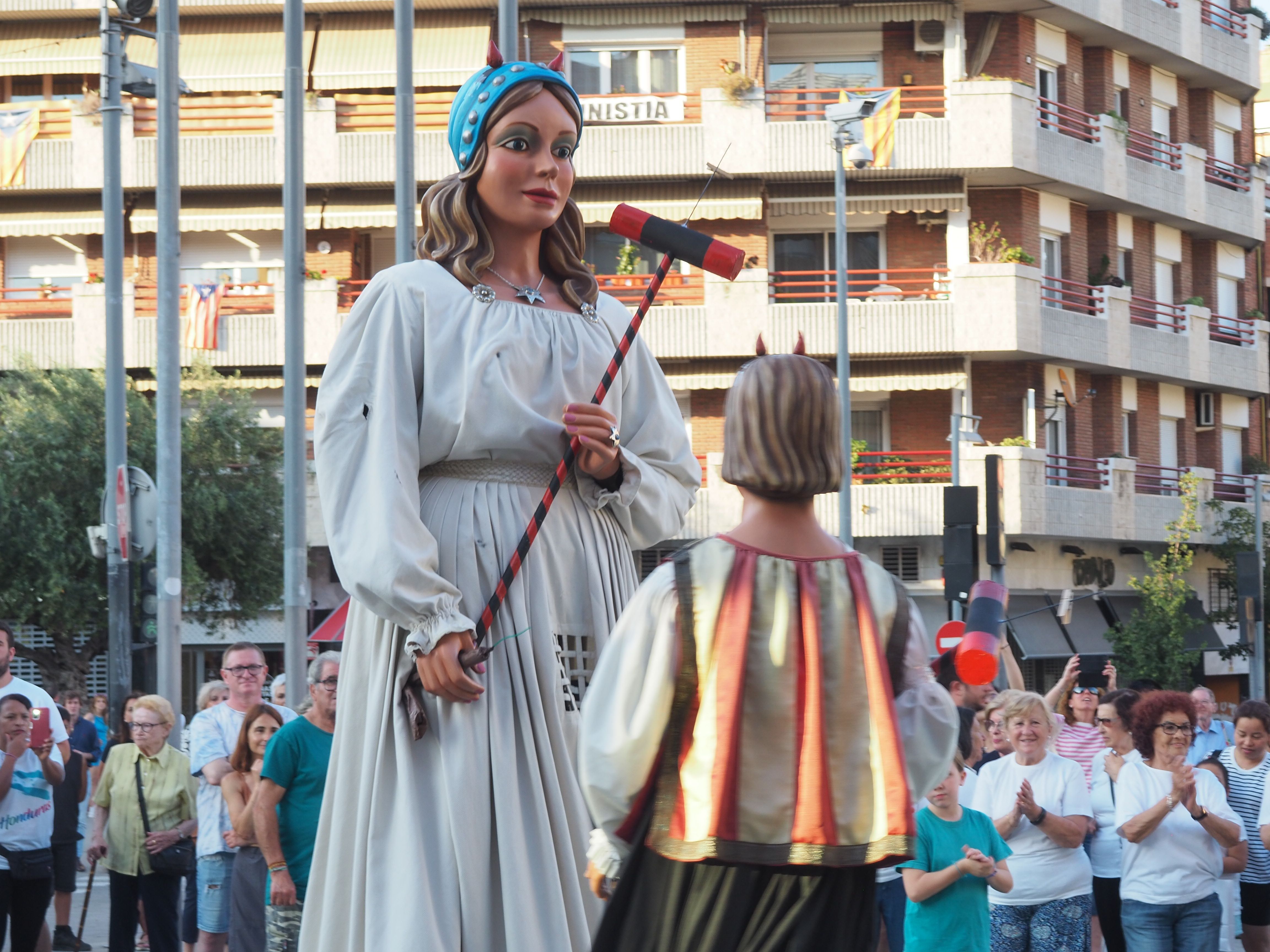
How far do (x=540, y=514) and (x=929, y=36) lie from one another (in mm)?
31624

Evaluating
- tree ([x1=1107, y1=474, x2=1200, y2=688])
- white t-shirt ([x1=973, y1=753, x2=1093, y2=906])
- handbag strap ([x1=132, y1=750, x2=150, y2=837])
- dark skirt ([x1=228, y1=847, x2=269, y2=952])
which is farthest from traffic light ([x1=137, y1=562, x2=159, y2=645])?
tree ([x1=1107, y1=474, x2=1200, y2=688])

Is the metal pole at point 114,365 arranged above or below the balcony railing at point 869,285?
below

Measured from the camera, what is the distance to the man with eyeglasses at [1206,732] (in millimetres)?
13195

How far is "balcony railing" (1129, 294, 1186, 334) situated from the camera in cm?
3675

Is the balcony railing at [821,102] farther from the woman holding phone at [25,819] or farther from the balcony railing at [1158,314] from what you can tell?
the woman holding phone at [25,819]

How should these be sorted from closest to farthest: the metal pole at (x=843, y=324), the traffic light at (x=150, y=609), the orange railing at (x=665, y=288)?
the traffic light at (x=150, y=609) < the metal pole at (x=843, y=324) < the orange railing at (x=665, y=288)

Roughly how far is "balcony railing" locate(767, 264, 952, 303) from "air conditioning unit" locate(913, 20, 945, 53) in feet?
13.4

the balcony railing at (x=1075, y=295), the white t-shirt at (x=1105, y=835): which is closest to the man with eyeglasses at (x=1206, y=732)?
the white t-shirt at (x=1105, y=835)

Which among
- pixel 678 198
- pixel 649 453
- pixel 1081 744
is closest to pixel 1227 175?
pixel 678 198

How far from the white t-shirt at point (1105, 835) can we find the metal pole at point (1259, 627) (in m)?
18.4

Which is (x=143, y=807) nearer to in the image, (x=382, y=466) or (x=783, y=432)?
(x=382, y=466)

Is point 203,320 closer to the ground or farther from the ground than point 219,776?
farther from the ground

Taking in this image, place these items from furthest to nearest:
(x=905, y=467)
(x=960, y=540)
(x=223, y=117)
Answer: (x=223, y=117), (x=905, y=467), (x=960, y=540)

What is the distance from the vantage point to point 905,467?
33625mm
